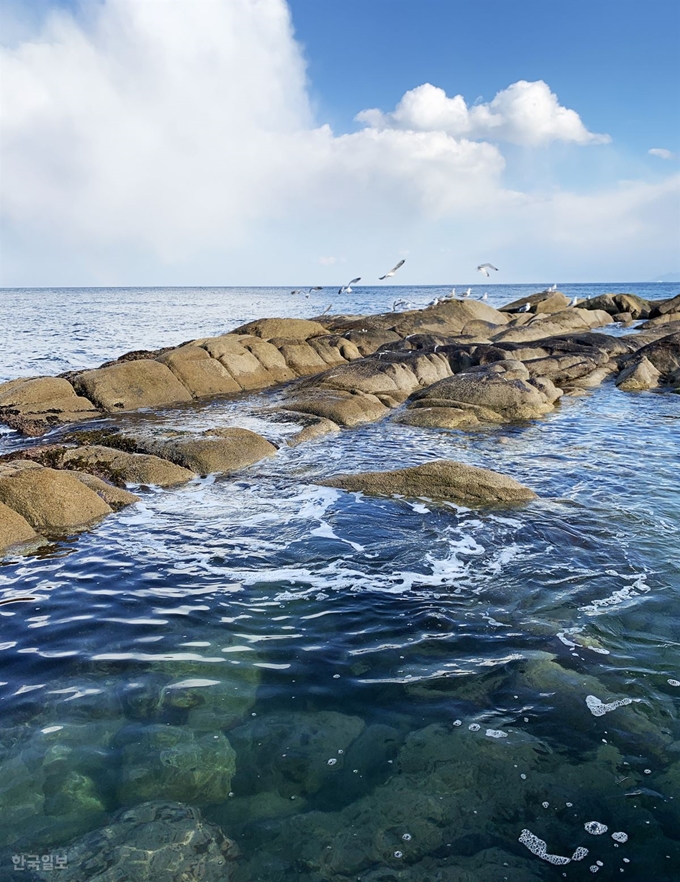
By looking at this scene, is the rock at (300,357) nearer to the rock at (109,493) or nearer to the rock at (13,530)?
the rock at (109,493)

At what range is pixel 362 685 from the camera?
17.8 feet

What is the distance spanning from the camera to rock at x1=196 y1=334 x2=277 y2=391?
22.2 meters

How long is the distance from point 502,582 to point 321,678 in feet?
9.30

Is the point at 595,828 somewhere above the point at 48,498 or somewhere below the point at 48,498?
below

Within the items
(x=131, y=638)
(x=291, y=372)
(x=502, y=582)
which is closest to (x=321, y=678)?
(x=131, y=638)

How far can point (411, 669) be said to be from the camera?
222 inches

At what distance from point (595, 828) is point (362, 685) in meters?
2.07

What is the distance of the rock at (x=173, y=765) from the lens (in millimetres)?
4297

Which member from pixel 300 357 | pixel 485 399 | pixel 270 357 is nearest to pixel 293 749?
pixel 485 399

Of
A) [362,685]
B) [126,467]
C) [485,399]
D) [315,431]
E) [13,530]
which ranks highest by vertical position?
[485,399]

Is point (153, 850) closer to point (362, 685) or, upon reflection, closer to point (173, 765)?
point (173, 765)

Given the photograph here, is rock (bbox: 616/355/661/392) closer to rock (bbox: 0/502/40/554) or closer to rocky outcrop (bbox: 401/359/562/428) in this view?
rocky outcrop (bbox: 401/359/562/428)

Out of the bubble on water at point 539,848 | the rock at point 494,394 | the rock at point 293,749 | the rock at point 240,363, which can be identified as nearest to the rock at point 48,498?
the rock at point 293,749

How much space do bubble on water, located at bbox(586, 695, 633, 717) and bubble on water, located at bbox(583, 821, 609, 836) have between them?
3.58 ft
